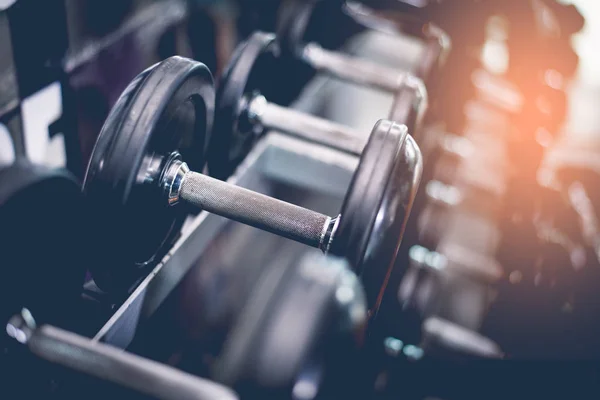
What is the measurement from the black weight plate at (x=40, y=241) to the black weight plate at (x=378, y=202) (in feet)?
1.03

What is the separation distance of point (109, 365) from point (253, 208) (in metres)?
0.26

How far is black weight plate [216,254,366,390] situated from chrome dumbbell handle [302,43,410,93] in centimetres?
49

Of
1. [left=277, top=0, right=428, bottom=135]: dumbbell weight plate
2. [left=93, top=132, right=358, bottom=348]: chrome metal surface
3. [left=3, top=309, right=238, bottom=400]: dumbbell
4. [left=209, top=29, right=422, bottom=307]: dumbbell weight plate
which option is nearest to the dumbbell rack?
[left=93, top=132, right=358, bottom=348]: chrome metal surface

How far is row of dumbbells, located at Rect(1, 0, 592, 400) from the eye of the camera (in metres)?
0.58

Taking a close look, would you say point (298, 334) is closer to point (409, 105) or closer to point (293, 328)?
point (293, 328)

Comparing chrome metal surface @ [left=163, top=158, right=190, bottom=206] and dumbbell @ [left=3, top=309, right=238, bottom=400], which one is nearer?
dumbbell @ [left=3, top=309, right=238, bottom=400]

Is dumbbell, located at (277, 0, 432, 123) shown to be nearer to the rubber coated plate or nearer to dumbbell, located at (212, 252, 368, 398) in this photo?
the rubber coated plate

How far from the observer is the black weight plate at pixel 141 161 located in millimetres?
578

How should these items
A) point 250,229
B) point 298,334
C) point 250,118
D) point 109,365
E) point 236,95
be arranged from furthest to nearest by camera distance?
point 250,229, point 298,334, point 250,118, point 236,95, point 109,365

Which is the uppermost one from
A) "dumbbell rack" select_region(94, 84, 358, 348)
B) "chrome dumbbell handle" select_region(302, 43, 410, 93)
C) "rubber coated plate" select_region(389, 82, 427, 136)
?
"rubber coated plate" select_region(389, 82, 427, 136)

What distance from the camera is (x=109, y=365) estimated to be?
1.70ft

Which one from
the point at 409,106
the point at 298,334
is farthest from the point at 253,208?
the point at 298,334

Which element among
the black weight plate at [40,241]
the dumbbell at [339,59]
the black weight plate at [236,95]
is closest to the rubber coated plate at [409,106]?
the dumbbell at [339,59]

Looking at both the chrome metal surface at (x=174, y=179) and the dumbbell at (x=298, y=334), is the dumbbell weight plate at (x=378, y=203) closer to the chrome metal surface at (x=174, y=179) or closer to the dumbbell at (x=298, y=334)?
the chrome metal surface at (x=174, y=179)
